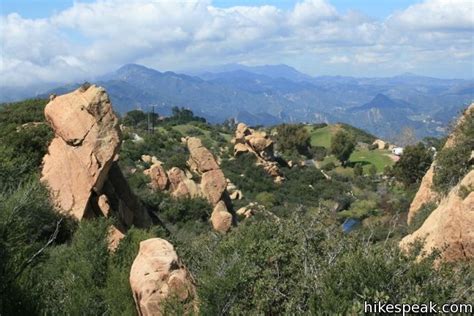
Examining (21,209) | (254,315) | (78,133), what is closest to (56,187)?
(78,133)

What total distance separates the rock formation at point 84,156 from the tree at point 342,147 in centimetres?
6188

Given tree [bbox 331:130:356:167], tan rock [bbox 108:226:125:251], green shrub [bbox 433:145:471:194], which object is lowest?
tree [bbox 331:130:356:167]

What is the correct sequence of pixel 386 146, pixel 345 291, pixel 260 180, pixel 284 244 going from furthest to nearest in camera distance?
pixel 386 146, pixel 260 180, pixel 284 244, pixel 345 291

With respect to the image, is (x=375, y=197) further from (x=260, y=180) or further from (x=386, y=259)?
(x=386, y=259)

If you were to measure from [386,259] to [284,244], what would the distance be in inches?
126

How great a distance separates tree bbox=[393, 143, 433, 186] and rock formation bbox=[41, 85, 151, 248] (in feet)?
134

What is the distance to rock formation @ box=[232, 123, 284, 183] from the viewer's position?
202 ft

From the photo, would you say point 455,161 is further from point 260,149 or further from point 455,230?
point 260,149

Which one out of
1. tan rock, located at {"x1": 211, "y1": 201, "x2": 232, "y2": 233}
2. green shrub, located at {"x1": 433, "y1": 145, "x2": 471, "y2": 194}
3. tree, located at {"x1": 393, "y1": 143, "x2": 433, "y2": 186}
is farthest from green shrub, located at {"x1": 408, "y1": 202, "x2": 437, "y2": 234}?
tree, located at {"x1": 393, "y1": 143, "x2": 433, "y2": 186}

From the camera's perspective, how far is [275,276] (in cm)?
1269

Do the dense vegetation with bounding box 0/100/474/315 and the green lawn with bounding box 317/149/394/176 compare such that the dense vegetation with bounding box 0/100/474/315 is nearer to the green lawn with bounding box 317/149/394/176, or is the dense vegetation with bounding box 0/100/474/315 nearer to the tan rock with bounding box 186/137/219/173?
the tan rock with bounding box 186/137/219/173

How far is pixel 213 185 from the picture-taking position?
38906mm

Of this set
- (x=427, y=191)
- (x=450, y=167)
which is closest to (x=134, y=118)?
(x=427, y=191)

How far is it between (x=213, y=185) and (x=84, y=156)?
1724cm
